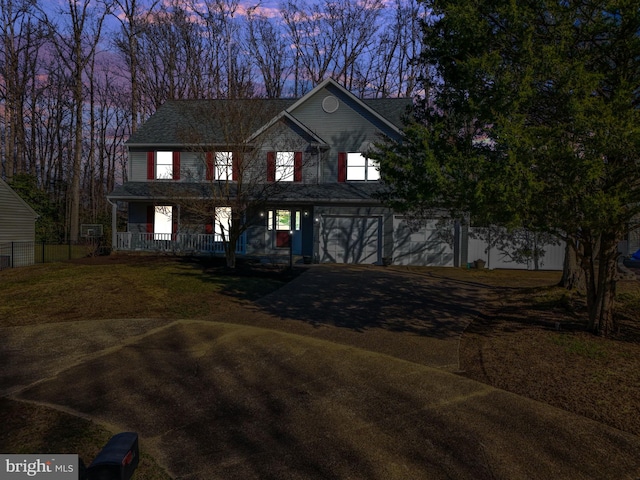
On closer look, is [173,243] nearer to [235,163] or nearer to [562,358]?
[235,163]

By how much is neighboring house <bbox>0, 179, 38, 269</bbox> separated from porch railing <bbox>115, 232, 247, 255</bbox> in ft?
15.8

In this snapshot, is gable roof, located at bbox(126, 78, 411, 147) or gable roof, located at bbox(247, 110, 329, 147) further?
gable roof, located at bbox(247, 110, 329, 147)

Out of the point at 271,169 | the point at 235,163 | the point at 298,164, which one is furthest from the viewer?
the point at 298,164

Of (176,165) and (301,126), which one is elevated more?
(301,126)

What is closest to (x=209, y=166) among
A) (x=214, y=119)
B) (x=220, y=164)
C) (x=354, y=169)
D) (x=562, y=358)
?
(x=220, y=164)

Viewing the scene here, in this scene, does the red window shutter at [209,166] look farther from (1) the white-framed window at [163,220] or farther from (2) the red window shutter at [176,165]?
(1) the white-framed window at [163,220]

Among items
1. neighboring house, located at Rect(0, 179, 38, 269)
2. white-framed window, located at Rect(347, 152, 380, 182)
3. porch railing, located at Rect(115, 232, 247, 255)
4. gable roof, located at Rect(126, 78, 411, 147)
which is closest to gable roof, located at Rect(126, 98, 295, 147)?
gable roof, located at Rect(126, 78, 411, 147)

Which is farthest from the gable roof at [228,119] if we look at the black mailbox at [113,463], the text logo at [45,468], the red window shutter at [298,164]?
the text logo at [45,468]

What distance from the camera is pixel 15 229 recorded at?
77.3 ft

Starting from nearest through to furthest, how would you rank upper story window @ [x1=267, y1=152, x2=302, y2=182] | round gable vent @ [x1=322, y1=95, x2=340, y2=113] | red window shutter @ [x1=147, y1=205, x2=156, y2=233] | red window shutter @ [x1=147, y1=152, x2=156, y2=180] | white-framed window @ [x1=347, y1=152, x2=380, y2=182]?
upper story window @ [x1=267, y1=152, x2=302, y2=182] → white-framed window @ [x1=347, y1=152, x2=380, y2=182] → round gable vent @ [x1=322, y1=95, x2=340, y2=113] → red window shutter @ [x1=147, y1=205, x2=156, y2=233] → red window shutter @ [x1=147, y1=152, x2=156, y2=180]

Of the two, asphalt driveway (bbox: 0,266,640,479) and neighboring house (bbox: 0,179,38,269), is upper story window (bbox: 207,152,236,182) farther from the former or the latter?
neighboring house (bbox: 0,179,38,269)

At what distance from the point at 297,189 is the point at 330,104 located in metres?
4.69

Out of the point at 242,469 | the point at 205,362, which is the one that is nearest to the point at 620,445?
the point at 242,469

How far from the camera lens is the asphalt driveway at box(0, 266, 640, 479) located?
438 centimetres
